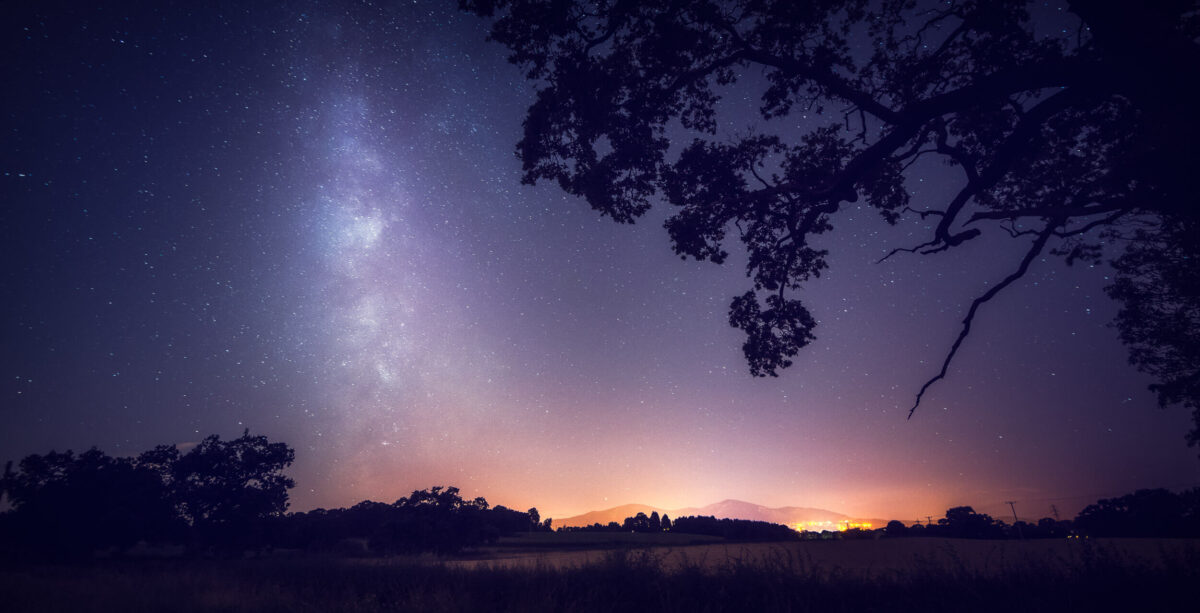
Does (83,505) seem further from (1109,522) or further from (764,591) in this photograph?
(1109,522)

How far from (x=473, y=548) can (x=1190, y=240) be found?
152 feet

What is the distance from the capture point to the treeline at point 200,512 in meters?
35.0

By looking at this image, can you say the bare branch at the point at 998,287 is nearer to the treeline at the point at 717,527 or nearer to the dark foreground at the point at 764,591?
the dark foreground at the point at 764,591

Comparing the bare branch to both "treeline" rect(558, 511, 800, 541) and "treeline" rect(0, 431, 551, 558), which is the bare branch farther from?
"treeline" rect(558, 511, 800, 541)

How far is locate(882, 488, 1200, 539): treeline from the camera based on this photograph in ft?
117

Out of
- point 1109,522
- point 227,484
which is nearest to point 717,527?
point 1109,522

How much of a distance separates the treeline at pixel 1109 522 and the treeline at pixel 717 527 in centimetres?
1599

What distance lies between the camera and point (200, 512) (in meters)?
40.9

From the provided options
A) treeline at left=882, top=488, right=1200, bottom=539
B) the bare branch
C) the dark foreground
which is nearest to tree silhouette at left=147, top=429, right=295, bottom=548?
the dark foreground

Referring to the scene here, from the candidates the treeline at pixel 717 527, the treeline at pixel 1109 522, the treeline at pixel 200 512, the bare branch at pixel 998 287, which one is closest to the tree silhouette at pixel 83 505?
the treeline at pixel 200 512

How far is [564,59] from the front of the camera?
8148mm

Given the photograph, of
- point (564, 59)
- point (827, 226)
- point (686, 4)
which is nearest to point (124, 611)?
point (564, 59)

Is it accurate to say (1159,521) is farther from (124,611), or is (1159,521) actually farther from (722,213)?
(124,611)

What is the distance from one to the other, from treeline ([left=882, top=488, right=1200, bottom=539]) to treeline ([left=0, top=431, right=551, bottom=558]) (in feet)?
157
